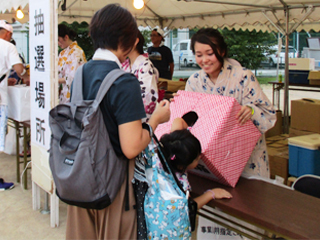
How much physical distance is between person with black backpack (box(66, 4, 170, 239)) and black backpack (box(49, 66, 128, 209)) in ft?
0.12

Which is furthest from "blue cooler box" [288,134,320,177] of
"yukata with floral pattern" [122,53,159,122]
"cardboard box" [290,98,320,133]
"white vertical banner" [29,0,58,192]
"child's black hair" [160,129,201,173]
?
"white vertical banner" [29,0,58,192]

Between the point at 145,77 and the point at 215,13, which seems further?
the point at 215,13

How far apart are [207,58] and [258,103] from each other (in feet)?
1.27

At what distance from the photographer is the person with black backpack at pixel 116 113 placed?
1.14m

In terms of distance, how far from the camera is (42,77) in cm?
256

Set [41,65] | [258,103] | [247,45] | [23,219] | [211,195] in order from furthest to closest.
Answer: [247,45], [23,219], [41,65], [258,103], [211,195]

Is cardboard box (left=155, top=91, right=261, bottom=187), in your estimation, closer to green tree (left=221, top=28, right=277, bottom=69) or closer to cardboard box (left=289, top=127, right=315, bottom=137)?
cardboard box (left=289, top=127, right=315, bottom=137)

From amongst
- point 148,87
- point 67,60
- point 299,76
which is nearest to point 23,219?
point 148,87

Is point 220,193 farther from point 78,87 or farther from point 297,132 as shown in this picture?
point 297,132

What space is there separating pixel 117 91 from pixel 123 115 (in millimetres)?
86

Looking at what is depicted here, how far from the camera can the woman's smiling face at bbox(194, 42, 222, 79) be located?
187cm

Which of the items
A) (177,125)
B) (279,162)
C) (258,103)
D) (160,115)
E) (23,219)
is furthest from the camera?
(279,162)

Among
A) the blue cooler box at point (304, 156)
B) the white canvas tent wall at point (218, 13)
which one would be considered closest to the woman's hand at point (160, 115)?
the blue cooler box at point (304, 156)

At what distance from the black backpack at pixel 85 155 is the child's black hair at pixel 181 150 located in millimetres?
279
